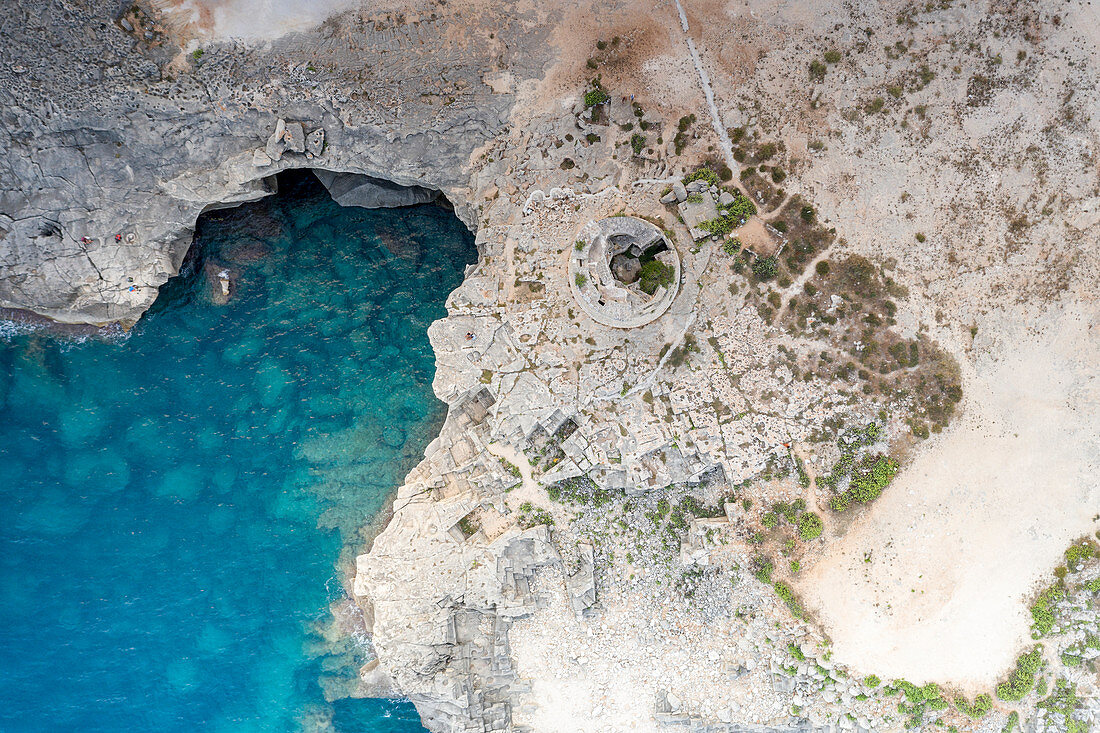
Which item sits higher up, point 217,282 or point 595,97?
point 595,97

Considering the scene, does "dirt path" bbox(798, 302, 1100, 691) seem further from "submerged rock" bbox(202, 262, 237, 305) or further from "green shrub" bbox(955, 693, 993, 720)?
"submerged rock" bbox(202, 262, 237, 305)

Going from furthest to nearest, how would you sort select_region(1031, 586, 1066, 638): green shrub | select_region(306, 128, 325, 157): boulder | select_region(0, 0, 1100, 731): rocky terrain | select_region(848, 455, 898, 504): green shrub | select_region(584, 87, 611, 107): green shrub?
select_region(306, 128, 325, 157): boulder
select_region(584, 87, 611, 107): green shrub
select_region(1031, 586, 1066, 638): green shrub
select_region(848, 455, 898, 504): green shrub
select_region(0, 0, 1100, 731): rocky terrain

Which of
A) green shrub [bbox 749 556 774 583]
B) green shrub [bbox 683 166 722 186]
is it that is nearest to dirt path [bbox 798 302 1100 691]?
green shrub [bbox 749 556 774 583]

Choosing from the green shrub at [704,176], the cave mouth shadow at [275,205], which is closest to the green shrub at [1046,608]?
the green shrub at [704,176]

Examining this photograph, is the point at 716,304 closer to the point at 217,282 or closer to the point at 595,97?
the point at 595,97

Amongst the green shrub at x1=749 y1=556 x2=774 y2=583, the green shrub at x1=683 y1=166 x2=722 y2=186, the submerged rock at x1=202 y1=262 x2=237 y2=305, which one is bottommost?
the green shrub at x1=749 y1=556 x2=774 y2=583

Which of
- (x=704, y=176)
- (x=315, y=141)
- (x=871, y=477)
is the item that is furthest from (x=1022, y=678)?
(x=315, y=141)
